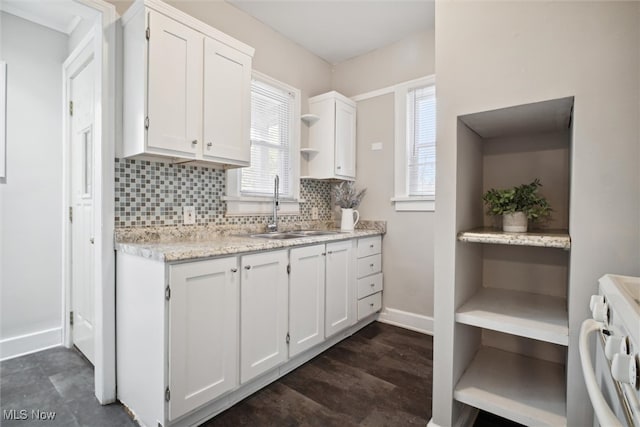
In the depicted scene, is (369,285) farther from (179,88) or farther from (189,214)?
(179,88)

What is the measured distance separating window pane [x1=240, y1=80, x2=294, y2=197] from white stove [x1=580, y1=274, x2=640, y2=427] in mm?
2432

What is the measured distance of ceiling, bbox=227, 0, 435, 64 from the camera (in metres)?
2.69

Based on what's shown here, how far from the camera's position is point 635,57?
1.16m

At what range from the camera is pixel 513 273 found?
1955mm

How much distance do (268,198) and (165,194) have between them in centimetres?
96

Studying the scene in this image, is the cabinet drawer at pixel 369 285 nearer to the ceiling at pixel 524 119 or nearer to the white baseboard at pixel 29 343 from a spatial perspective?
the ceiling at pixel 524 119

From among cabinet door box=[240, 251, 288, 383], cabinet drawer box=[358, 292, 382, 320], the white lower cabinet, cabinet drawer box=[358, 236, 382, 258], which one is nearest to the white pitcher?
cabinet drawer box=[358, 236, 382, 258]

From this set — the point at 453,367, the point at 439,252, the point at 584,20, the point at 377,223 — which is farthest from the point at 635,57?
the point at 377,223

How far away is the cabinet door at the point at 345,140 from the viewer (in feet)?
10.7

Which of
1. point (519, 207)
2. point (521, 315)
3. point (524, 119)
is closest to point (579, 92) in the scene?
point (524, 119)

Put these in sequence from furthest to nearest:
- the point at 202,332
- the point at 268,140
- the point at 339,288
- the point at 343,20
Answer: the point at 268,140, the point at 343,20, the point at 339,288, the point at 202,332

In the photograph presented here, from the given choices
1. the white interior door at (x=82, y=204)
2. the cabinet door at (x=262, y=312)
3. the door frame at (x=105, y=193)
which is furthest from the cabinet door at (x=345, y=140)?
the white interior door at (x=82, y=204)

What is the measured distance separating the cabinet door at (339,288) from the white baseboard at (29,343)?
2.31 m

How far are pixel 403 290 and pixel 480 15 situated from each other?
96.8 inches
